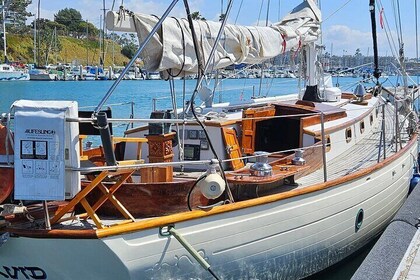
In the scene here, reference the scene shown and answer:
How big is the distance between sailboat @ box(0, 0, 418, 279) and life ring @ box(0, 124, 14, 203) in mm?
14

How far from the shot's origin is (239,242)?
21.5ft

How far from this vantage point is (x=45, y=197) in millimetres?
5305

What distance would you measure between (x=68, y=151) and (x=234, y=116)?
4253mm

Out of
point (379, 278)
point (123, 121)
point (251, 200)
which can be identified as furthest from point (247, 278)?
point (123, 121)

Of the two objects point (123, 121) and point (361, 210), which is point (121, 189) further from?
point (361, 210)

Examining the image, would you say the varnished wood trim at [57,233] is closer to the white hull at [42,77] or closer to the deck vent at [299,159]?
the deck vent at [299,159]

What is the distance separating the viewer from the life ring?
546 cm

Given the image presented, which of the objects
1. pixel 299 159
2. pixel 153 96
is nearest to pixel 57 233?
pixel 299 159

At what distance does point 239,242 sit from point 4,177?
2.70m

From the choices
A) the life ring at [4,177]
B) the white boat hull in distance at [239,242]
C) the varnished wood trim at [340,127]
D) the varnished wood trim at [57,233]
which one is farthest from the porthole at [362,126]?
the life ring at [4,177]

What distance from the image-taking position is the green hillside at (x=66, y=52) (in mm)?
105562

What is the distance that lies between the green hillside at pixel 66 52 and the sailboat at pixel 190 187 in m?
94.7

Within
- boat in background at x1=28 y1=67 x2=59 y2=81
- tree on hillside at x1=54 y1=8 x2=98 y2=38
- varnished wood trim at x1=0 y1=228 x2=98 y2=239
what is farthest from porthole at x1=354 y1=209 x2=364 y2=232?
tree on hillside at x1=54 y1=8 x2=98 y2=38

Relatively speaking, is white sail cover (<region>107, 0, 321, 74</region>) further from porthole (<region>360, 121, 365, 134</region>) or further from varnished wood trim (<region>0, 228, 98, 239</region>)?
varnished wood trim (<region>0, 228, 98, 239</region>)
